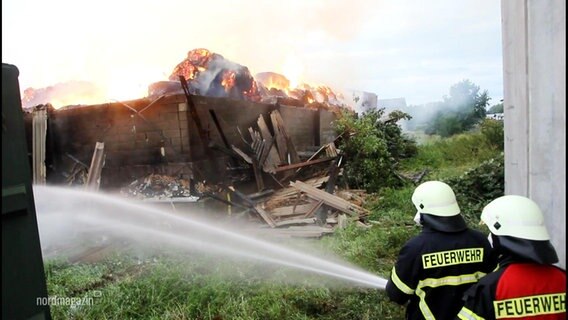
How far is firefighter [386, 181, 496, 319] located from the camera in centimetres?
239

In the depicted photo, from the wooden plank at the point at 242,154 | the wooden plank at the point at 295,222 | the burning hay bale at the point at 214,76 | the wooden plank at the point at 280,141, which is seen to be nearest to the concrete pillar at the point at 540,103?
Result: the wooden plank at the point at 295,222

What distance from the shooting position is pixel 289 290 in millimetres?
4477

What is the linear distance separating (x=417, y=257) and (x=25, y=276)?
2237 millimetres

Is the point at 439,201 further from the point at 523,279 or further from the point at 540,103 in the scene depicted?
the point at 540,103

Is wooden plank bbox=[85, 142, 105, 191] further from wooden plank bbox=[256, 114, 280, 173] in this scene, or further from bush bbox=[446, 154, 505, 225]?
bush bbox=[446, 154, 505, 225]

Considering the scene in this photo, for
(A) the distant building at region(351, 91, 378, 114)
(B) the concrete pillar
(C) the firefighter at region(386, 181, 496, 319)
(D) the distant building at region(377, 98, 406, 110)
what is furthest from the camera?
(D) the distant building at region(377, 98, 406, 110)

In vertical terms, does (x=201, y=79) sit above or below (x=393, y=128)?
above

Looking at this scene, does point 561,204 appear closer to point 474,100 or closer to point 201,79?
point 201,79

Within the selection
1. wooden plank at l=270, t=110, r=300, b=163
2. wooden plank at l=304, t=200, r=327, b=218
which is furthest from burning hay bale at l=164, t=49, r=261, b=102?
wooden plank at l=304, t=200, r=327, b=218

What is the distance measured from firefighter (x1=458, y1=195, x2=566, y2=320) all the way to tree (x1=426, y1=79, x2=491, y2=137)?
70.1 ft

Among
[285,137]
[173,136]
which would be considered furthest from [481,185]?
[173,136]

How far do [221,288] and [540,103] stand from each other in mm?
3807

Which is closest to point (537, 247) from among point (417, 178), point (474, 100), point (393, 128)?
point (417, 178)

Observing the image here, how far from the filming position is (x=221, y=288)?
179 inches
